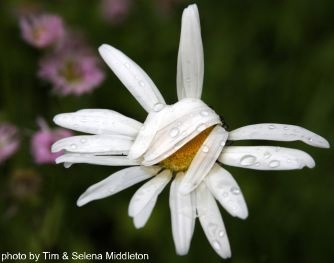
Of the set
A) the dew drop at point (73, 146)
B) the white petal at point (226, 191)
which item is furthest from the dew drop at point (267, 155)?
the dew drop at point (73, 146)

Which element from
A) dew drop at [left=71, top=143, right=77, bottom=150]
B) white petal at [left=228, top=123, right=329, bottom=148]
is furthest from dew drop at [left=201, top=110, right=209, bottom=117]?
dew drop at [left=71, top=143, right=77, bottom=150]

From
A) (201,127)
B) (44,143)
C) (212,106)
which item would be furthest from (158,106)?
(212,106)

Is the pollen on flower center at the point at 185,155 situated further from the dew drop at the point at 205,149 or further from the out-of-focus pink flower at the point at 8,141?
the out-of-focus pink flower at the point at 8,141

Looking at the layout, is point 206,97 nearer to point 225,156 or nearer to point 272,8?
point 272,8

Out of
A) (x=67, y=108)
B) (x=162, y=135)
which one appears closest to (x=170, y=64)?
(x=67, y=108)

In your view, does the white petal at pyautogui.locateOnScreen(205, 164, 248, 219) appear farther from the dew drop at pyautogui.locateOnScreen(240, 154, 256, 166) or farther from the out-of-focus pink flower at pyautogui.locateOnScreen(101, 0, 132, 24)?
the out-of-focus pink flower at pyautogui.locateOnScreen(101, 0, 132, 24)

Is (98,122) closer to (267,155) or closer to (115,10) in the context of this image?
(267,155)
